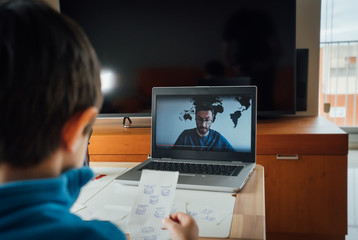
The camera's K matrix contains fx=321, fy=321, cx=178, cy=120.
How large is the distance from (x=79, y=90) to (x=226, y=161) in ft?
2.63

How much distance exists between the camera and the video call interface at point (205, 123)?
3.76ft

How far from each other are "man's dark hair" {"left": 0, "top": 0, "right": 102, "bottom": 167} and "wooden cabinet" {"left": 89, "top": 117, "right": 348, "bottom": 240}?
125 centimetres

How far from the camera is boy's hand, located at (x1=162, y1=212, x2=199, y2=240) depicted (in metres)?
0.59

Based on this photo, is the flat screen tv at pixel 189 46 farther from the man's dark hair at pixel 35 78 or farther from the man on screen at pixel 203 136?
the man's dark hair at pixel 35 78

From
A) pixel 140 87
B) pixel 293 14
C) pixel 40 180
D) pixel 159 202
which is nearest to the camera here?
pixel 40 180

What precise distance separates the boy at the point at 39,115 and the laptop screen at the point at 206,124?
0.75 metres

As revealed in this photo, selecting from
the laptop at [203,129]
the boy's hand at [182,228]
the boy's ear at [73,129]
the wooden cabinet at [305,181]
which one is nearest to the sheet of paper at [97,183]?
the laptop at [203,129]

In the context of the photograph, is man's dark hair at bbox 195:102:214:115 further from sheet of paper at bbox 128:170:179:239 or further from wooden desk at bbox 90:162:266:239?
sheet of paper at bbox 128:170:179:239

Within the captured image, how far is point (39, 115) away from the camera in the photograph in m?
0.38

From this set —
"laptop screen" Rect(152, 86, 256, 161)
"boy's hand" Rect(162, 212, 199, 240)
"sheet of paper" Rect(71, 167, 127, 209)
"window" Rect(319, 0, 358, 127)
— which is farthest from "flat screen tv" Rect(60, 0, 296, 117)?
"boy's hand" Rect(162, 212, 199, 240)

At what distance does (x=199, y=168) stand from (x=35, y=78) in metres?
0.76

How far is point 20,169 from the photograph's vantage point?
0.40m

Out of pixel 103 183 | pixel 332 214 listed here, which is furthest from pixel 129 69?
pixel 332 214

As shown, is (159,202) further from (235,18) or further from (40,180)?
(235,18)
